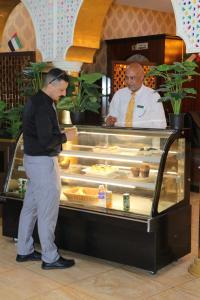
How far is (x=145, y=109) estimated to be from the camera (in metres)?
4.79

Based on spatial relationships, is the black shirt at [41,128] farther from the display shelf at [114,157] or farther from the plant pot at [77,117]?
the plant pot at [77,117]

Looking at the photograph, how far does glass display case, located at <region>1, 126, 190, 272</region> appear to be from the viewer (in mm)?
4020

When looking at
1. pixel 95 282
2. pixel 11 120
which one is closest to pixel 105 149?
pixel 95 282

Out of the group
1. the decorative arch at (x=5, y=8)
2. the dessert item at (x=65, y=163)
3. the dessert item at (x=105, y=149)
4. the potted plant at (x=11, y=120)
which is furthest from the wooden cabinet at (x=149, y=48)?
the dessert item at (x=105, y=149)

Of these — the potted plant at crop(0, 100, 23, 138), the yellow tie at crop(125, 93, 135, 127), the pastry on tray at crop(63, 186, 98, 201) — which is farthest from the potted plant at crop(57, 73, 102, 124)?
the potted plant at crop(0, 100, 23, 138)

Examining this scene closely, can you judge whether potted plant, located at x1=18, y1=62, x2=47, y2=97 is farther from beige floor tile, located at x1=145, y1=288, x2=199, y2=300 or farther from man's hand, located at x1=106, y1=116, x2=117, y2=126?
beige floor tile, located at x1=145, y1=288, x2=199, y2=300

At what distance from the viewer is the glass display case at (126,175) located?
13.2 ft

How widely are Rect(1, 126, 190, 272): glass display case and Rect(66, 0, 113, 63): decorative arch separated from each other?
3.72 feet

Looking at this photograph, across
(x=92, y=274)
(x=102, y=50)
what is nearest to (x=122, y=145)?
(x=92, y=274)

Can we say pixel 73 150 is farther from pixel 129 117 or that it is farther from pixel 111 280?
pixel 111 280

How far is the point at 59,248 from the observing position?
14.9 feet

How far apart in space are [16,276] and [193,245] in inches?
75.6

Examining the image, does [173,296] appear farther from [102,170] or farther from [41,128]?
[41,128]

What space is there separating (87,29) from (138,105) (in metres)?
1.11
